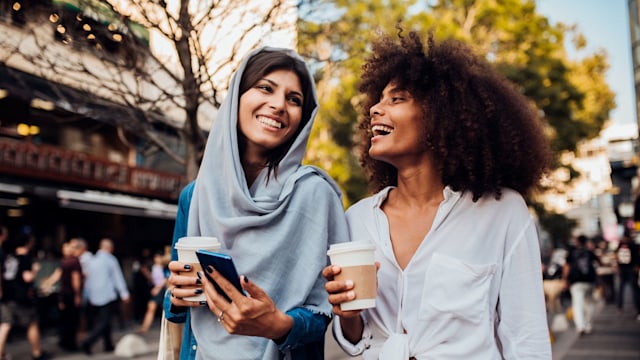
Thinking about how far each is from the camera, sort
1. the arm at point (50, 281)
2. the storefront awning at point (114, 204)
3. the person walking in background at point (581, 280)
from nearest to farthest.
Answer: the person walking in background at point (581, 280), the arm at point (50, 281), the storefront awning at point (114, 204)

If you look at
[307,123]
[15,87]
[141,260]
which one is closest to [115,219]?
[141,260]

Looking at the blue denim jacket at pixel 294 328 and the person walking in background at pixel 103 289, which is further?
the person walking in background at pixel 103 289

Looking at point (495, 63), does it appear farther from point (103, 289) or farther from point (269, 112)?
point (269, 112)

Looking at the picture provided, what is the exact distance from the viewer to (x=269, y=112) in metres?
2.34

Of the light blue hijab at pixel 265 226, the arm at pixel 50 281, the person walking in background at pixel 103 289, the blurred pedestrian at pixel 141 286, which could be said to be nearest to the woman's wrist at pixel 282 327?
the light blue hijab at pixel 265 226

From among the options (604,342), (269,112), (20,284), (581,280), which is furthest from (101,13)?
(581,280)

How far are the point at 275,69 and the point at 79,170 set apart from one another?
12779 mm

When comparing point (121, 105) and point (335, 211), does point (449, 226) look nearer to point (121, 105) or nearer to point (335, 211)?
point (335, 211)

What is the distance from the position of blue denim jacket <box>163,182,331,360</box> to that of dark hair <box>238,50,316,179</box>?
0.41 metres

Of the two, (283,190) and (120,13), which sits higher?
(120,13)

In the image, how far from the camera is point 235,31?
4262 millimetres

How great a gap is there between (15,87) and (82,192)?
9.17m

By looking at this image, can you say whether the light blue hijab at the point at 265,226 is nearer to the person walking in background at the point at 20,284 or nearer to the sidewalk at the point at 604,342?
the person walking in background at the point at 20,284

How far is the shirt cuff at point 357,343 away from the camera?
7.32 feet
